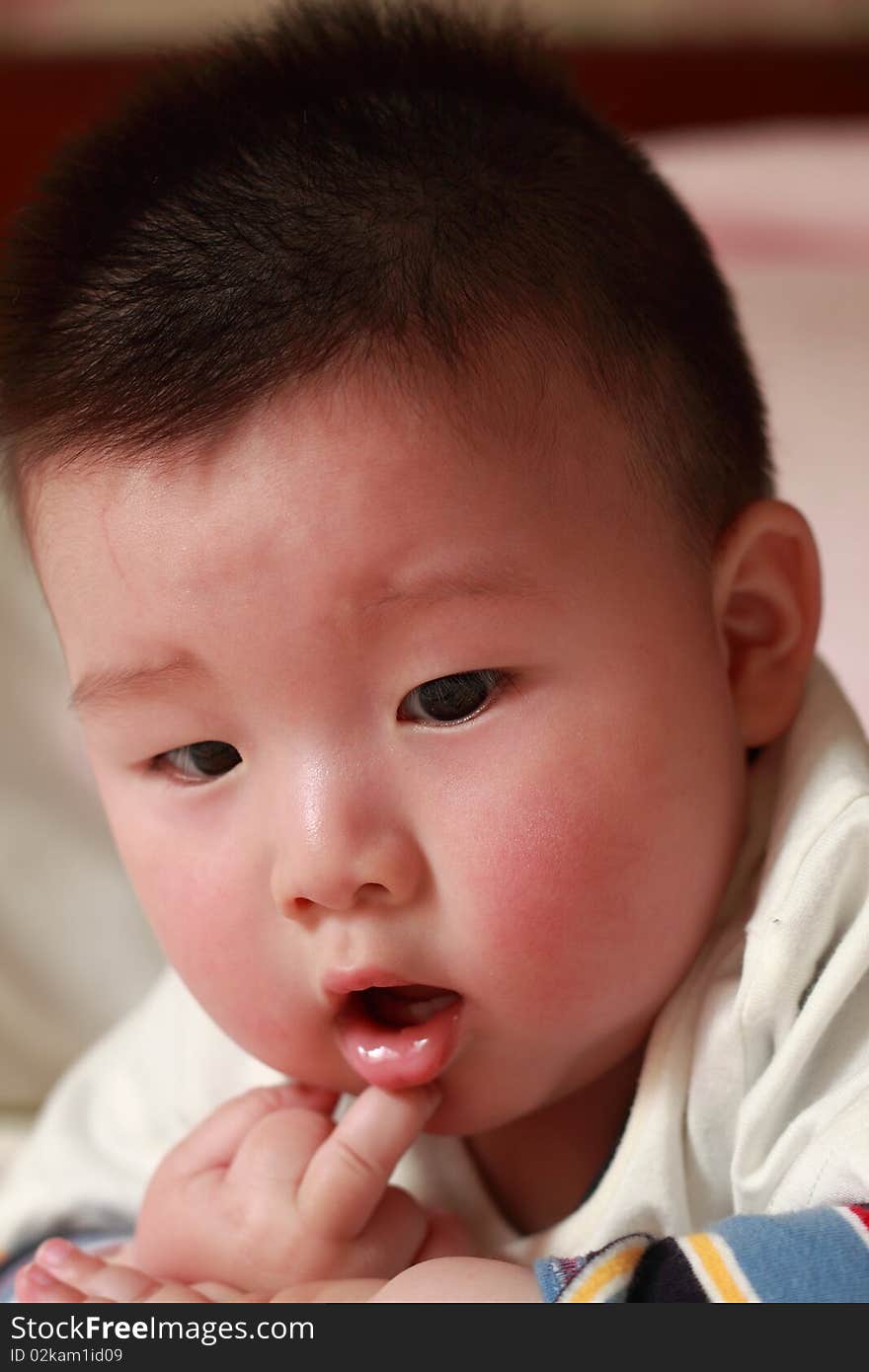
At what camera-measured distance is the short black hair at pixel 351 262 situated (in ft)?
2.59

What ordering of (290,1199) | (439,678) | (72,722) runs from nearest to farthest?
(439,678) → (290,1199) → (72,722)

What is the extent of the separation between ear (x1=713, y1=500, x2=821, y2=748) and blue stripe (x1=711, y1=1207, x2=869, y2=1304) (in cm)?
30

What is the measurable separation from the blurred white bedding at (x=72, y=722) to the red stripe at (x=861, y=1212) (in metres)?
0.67

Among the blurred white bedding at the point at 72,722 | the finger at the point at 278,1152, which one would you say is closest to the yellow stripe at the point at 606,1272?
the finger at the point at 278,1152

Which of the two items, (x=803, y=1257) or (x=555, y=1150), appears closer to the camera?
(x=803, y=1257)

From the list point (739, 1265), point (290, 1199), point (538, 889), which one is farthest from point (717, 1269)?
point (290, 1199)

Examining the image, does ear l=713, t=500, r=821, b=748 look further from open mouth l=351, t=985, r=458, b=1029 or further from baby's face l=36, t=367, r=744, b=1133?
open mouth l=351, t=985, r=458, b=1029

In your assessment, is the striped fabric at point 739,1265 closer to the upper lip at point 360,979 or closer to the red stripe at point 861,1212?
the red stripe at point 861,1212

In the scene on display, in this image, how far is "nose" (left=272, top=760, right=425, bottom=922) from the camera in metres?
0.78

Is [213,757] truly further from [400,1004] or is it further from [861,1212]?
[861,1212]

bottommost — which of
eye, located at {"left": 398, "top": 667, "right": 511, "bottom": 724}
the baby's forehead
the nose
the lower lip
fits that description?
the lower lip

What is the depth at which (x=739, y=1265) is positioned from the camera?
70cm

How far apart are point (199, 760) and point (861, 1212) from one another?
1.32ft

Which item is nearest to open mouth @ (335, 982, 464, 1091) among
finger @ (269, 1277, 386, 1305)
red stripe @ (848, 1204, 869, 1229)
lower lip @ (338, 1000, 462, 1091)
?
lower lip @ (338, 1000, 462, 1091)
